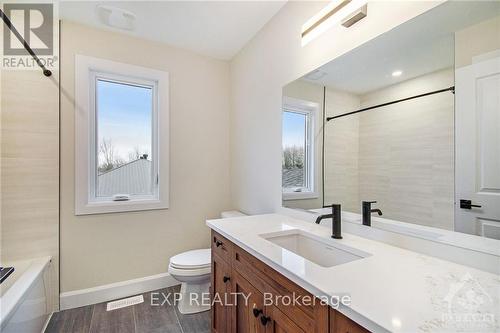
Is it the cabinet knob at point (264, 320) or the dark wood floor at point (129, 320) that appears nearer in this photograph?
the cabinet knob at point (264, 320)

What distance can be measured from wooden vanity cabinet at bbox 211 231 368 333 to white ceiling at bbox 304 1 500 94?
1098mm

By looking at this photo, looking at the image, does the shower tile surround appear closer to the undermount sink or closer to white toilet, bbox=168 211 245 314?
the undermount sink

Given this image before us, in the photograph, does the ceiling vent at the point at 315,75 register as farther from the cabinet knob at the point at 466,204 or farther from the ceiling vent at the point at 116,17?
the ceiling vent at the point at 116,17

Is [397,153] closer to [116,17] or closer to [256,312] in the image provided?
[256,312]

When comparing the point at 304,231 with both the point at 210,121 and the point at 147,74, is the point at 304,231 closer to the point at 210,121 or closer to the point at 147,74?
the point at 210,121

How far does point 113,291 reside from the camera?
7.09 ft

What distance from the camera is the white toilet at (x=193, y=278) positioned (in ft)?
6.19

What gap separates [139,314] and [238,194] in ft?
4.55

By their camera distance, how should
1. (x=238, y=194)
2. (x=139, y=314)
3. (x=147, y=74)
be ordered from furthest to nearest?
(x=238, y=194) → (x=147, y=74) → (x=139, y=314)

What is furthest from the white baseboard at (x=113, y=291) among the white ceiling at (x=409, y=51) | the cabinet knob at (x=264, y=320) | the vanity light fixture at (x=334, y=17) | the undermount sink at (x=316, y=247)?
the vanity light fixture at (x=334, y=17)

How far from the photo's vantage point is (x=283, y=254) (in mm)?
1014

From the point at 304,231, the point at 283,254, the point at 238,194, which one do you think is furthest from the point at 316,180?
the point at 238,194

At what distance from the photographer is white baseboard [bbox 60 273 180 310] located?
2.02 m

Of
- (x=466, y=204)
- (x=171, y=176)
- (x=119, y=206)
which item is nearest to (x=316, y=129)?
(x=466, y=204)
